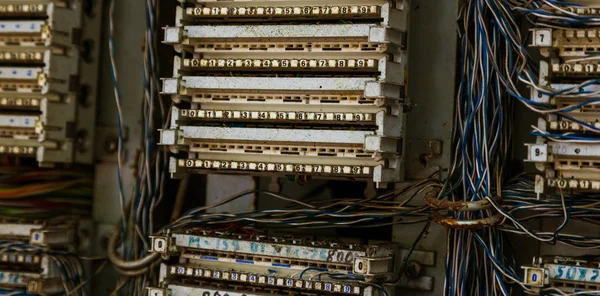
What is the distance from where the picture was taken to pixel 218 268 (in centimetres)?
236

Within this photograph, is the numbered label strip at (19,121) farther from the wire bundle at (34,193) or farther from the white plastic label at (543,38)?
the white plastic label at (543,38)

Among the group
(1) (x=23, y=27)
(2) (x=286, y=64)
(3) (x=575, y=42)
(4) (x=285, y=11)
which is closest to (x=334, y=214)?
(2) (x=286, y=64)

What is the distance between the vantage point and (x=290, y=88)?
227 centimetres

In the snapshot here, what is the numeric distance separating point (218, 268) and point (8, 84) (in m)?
0.93

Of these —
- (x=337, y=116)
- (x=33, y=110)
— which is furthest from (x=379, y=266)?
(x=33, y=110)

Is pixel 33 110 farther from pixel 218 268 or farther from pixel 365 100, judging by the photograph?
pixel 365 100

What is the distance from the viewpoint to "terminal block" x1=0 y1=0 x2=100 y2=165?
2.59 metres

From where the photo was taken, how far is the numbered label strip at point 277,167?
2234 millimetres

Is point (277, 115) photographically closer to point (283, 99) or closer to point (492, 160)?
point (283, 99)

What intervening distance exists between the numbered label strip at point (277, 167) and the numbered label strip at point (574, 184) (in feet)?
1.56

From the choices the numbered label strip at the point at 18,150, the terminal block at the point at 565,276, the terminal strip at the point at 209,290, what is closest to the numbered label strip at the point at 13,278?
the numbered label strip at the point at 18,150

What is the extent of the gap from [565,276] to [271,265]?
2.55 feet

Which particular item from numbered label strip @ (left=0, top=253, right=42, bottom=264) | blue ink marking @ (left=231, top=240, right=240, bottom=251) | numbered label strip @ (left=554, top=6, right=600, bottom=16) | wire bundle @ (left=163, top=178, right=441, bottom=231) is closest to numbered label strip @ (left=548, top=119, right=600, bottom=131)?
numbered label strip @ (left=554, top=6, right=600, bottom=16)

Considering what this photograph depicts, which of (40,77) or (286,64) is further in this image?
(40,77)
